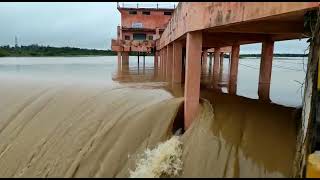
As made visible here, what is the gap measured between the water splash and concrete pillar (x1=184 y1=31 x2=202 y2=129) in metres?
1.22

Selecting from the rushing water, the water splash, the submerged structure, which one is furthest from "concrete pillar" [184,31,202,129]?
the water splash

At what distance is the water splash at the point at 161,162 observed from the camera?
638 cm

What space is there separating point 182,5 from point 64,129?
458 cm

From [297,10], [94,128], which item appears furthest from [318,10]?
[94,128]

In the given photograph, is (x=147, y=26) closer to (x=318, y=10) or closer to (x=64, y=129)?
(x=64, y=129)

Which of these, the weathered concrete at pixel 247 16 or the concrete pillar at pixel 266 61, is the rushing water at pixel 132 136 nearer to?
the weathered concrete at pixel 247 16

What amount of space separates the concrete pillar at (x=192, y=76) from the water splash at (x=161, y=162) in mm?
1224

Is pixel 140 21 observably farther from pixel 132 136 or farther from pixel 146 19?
pixel 132 136

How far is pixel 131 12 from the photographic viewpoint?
37.4 m

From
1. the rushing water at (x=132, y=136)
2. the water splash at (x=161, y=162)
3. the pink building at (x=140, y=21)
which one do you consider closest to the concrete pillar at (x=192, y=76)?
the rushing water at (x=132, y=136)

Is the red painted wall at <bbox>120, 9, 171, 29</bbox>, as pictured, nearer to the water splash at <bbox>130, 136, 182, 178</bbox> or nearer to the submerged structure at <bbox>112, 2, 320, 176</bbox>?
the submerged structure at <bbox>112, 2, 320, 176</bbox>

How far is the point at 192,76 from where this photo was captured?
27.5ft

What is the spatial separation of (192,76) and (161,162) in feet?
8.34

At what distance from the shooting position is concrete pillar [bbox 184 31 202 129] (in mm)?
8289
